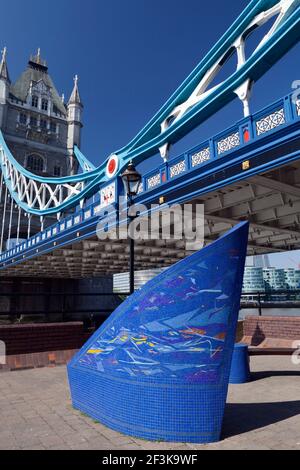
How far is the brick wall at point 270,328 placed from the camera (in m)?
11.7

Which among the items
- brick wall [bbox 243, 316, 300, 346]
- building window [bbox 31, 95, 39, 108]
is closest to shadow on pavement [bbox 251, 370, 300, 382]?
brick wall [bbox 243, 316, 300, 346]

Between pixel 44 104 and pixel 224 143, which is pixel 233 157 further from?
pixel 44 104

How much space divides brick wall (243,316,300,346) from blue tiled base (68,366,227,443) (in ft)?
26.8

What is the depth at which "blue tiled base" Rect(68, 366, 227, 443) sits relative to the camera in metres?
4.49

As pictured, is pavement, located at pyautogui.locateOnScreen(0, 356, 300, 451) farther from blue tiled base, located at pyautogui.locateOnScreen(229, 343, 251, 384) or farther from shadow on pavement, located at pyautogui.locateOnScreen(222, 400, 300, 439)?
blue tiled base, located at pyautogui.locateOnScreen(229, 343, 251, 384)

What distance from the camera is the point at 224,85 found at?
12.0 meters

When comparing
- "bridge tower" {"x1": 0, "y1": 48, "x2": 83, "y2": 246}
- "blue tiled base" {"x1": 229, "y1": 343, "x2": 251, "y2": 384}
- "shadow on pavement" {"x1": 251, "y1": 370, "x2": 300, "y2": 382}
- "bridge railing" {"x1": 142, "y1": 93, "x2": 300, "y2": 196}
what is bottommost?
"shadow on pavement" {"x1": 251, "y1": 370, "x2": 300, "y2": 382}

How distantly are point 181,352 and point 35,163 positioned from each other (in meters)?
57.3

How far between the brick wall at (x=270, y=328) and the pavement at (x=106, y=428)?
147 inches

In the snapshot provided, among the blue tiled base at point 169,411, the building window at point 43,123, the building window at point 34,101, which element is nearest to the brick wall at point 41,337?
the blue tiled base at point 169,411

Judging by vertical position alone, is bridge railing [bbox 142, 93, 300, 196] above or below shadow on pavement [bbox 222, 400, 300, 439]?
above

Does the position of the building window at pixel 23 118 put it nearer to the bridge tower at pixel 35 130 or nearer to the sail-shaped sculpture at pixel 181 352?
the bridge tower at pixel 35 130

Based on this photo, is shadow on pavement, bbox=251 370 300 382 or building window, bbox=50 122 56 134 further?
building window, bbox=50 122 56 134

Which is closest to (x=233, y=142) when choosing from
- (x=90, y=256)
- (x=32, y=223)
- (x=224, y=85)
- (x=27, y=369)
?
(x=224, y=85)
